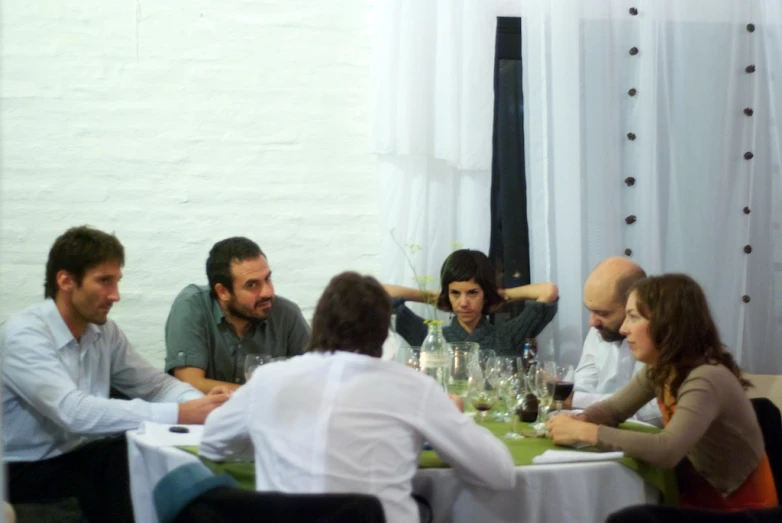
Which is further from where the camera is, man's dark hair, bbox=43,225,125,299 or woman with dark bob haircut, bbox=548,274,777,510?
man's dark hair, bbox=43,225,125,299

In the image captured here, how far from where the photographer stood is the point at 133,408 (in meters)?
2.61

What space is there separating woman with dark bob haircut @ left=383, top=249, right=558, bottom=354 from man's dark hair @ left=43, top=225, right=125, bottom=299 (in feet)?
4.09

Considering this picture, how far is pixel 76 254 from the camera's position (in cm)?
291

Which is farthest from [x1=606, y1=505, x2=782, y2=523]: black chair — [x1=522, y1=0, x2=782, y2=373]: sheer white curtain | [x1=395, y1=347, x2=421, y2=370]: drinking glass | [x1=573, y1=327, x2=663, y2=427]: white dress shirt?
[x1=522, y1=0, x2=782, y2=373]: sheer white curtain

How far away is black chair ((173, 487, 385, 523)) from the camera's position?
1416 mm

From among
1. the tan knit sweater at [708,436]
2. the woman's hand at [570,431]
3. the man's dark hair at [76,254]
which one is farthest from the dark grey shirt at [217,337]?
the tan knit sweater at [708,436]

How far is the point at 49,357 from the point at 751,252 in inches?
117

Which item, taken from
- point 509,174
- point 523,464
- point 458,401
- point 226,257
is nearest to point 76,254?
point 226,257

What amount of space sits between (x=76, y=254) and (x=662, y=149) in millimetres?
2519

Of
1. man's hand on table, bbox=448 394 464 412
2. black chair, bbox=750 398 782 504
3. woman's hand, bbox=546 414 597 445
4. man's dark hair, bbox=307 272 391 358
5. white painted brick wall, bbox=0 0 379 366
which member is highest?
white painted brick wall, bbox=0 0 379 366

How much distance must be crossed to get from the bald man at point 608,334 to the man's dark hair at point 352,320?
56.1 inches

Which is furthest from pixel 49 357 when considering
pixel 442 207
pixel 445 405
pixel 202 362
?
pixel 442 207

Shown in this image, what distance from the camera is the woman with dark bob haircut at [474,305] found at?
3773mm

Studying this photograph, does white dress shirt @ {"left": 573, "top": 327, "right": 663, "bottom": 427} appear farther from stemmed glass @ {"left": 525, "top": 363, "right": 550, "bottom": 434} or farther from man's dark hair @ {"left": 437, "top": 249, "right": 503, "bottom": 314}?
stemmed glass @ {"left": 525, "top": 363, "right": 550, "bottom": 434}
